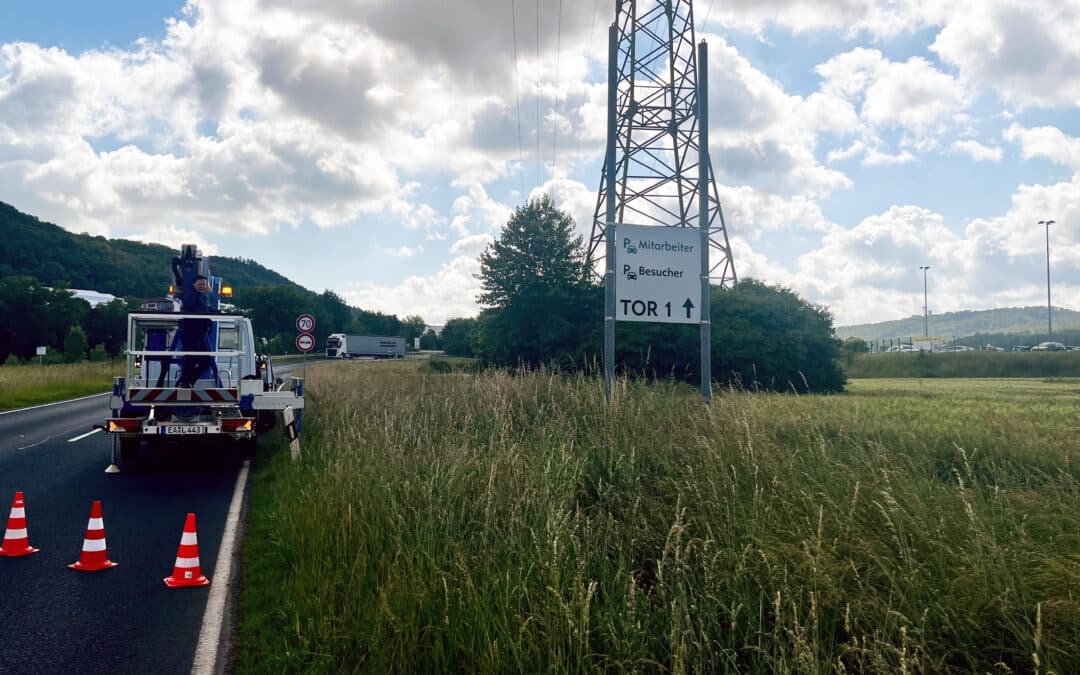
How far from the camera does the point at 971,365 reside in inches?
1859

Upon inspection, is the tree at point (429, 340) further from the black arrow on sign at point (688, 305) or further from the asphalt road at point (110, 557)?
the black arrow on sign at point (688, 305)

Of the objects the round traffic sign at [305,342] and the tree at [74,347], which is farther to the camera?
the tree at [74,347]

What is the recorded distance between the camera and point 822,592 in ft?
13.7

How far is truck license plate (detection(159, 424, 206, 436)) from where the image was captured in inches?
459

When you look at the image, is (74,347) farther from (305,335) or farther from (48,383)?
(305,335)

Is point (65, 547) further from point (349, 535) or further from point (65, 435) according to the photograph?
point (65, 435)

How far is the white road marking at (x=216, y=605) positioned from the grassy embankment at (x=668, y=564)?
20cm

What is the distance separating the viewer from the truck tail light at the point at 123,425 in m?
11.5

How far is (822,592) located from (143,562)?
5.98 meters

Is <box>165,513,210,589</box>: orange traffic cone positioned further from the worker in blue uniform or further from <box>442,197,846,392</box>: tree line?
<box>442,197,846,392</box>: tree line

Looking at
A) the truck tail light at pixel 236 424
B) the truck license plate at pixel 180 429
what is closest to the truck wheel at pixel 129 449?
the truck license plate at pixel 180 429

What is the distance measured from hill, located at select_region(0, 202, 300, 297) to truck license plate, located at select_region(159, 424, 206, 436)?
345 ft

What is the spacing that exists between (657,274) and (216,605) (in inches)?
354

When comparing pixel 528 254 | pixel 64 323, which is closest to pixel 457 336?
pixel 64 323
